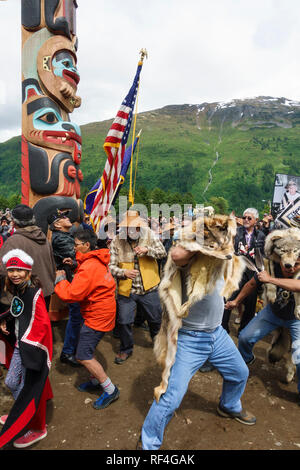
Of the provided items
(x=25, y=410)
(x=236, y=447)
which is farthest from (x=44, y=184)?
(x=236, y=447)

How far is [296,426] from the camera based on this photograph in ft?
10.7

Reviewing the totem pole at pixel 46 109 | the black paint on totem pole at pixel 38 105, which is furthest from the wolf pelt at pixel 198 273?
the black paint on totem pole at pixel 38 105

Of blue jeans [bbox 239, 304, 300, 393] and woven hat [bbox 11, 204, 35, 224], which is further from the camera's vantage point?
woven hat [bbox 11, 204, 35, 224]

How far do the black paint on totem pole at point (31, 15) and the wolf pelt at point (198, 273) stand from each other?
7315 millimetres

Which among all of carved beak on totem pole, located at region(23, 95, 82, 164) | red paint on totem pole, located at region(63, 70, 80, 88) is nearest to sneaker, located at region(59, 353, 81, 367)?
carved beak on totem pole, located at region(23, 95, 82, 164)

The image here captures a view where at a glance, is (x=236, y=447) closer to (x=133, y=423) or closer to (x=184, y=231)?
(x=133, y=423)

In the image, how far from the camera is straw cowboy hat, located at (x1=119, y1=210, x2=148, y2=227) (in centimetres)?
467

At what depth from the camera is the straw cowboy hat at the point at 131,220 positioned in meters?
4.67

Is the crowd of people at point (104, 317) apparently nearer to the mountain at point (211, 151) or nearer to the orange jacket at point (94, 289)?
the orange jacket at point (94, 289)

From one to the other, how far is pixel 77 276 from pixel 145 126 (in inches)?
5443

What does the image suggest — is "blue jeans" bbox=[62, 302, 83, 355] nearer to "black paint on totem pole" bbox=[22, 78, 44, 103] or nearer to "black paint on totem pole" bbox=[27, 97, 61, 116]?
"black paint on totem pole" bbox=[27, 97, 61, 116]

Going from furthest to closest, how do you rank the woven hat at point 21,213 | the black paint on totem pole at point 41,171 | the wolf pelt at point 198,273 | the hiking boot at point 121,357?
1. the black paint on totem pole at point 41,171
2. the hiking boot at point 121,357
3. the woven hat at point 21,213
4. the wolf pelt at point 198,273

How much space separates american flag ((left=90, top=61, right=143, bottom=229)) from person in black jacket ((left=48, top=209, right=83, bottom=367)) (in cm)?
261

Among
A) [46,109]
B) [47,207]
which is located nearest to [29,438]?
[47,207]
